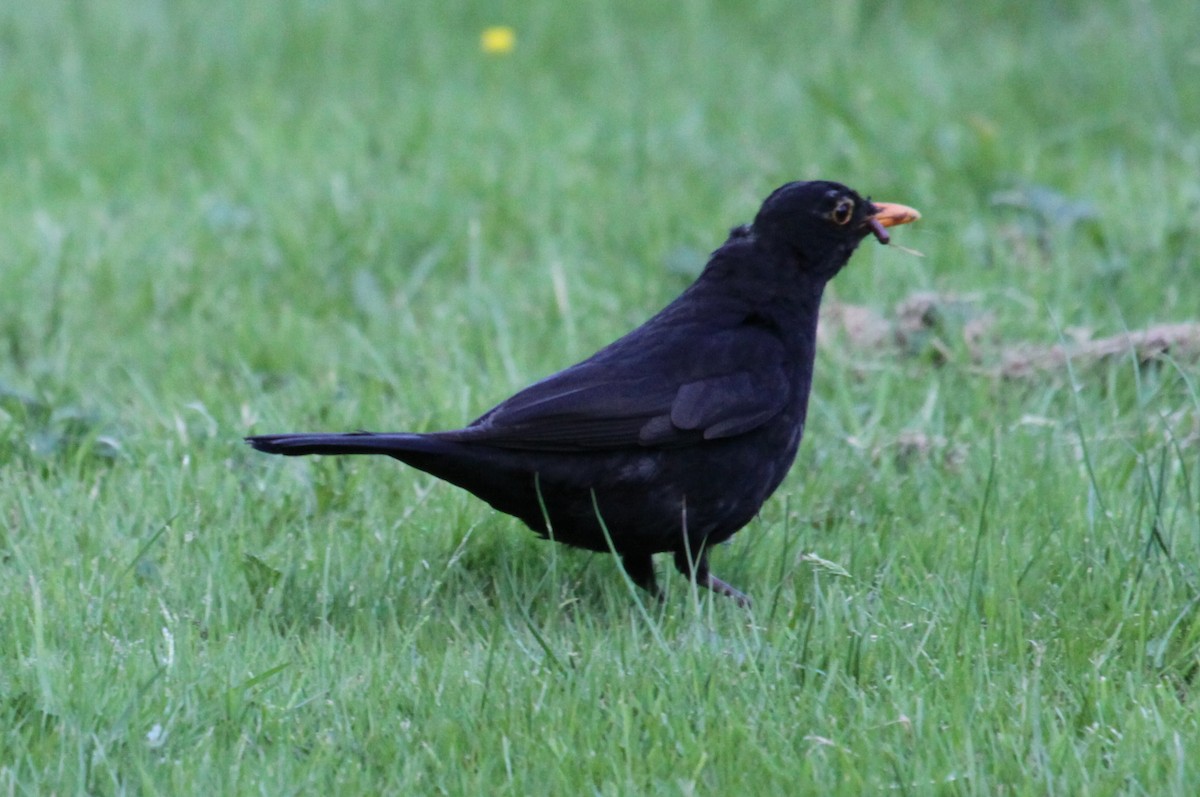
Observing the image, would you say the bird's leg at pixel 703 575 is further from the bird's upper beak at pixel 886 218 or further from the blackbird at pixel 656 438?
the bird's upper beak at pixel 886 218

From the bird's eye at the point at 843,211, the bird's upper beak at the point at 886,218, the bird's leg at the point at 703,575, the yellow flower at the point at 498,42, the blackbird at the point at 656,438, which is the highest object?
the yellow flower at the point at 498,42

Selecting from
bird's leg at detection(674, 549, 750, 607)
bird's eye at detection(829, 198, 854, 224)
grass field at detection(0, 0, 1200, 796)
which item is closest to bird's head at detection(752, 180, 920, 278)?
bird's eye at detection(829, 198, 854, 224)

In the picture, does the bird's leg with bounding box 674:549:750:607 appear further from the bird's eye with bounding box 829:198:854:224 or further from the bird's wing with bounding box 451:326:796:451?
the bird's eye with bounding box 829:198:854:224

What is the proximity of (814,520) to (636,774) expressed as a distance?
1392 millimetres

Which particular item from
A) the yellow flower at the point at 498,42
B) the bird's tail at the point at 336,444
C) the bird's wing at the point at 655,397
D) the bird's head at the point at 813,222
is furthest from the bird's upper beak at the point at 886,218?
the yellow flower at the point at 498,42

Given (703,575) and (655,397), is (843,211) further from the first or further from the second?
(703,575)

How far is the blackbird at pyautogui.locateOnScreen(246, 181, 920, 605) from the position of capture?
132 inches

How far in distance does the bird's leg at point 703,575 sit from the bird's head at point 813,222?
2.44ft

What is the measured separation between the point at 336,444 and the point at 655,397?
701 millimetres

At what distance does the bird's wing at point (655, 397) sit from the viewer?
3.36 m

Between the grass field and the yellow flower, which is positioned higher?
the yellow flower

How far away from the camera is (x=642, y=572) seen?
11.9ft

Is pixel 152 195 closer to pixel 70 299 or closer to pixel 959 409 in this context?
pixel 70 299

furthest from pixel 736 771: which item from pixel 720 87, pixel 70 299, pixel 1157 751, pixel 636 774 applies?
pixel 720 87
